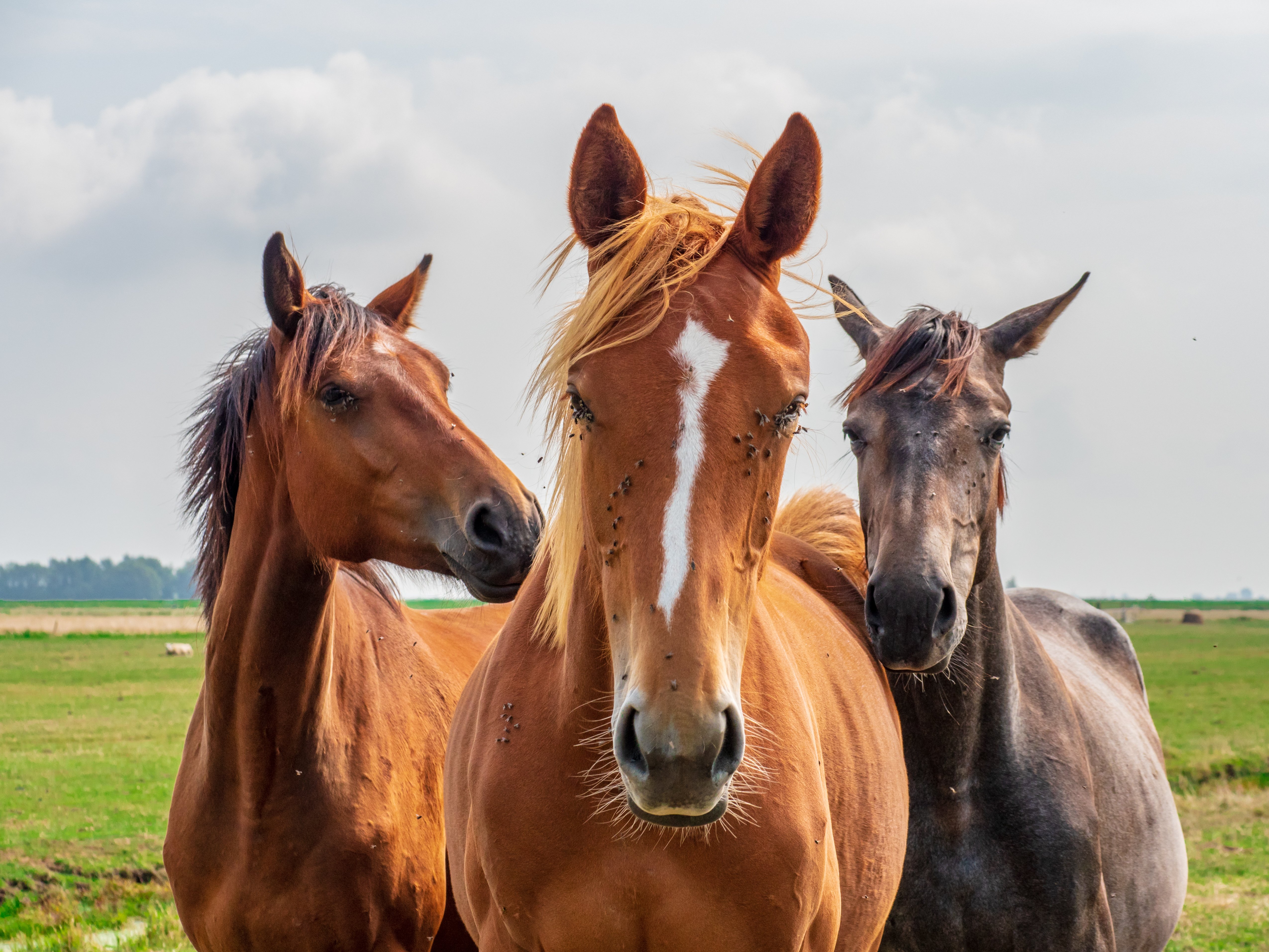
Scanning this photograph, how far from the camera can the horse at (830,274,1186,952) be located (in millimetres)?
3383

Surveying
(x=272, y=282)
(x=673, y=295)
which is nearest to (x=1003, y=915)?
(x=673, y=295)

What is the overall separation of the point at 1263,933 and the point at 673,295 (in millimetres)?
8760

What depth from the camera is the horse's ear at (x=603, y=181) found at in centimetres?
237

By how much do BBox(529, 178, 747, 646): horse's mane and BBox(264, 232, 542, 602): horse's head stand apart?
0.82 metres

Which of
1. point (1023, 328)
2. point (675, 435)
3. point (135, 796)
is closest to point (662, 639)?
point (675, 435)

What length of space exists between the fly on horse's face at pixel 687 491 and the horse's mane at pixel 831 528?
227cm

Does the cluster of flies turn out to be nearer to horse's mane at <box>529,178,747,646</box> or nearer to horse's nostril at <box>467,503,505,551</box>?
horse's mane at <box>529,178,747,646</box>

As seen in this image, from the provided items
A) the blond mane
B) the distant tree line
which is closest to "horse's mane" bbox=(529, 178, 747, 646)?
the blond mane

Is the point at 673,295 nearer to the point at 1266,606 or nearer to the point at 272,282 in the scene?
the point at 272,282

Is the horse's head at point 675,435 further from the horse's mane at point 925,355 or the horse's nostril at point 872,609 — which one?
the horse's mane at point 925,355

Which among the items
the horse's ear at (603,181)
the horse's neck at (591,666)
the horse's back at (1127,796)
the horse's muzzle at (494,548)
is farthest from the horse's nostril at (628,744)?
the horse's back at (1127,796)

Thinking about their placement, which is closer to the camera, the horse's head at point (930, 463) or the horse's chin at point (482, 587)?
the horse's head at point (930, 463)

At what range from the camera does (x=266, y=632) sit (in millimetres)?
3721

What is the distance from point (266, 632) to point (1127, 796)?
142 inches
